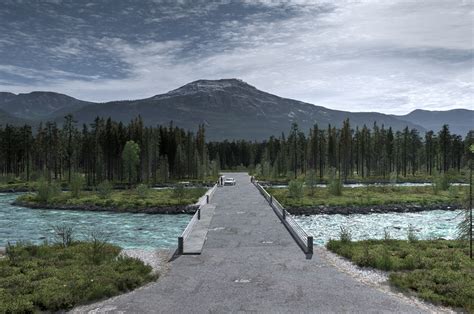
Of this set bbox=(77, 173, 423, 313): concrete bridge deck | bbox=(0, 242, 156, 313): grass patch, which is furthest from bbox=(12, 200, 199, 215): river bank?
bbox=(0, 242, 156, 313): grass patch

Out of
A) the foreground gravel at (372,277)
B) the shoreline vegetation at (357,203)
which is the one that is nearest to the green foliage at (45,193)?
the shoreline vegetation at (357,203)

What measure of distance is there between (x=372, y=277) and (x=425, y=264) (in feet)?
9.90

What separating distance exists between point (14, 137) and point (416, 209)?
96139 millimetres

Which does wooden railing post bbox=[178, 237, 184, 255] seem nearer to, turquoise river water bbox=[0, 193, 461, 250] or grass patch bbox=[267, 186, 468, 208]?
turquoise river water bbox=[0, 193, 461, 250]

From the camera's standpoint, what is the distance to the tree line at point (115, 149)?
9019cm

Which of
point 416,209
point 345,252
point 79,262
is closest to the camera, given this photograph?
point 79,262

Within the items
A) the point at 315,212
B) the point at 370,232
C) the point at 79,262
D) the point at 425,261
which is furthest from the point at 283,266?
the point at 315,212

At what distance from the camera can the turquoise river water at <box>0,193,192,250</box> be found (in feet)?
99.6

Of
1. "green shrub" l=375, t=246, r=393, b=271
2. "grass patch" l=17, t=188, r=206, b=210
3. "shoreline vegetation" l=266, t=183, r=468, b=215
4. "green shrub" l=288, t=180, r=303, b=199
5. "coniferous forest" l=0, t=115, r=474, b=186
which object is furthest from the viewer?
"coniferous forest" l=0, t=115, r=474, b=186

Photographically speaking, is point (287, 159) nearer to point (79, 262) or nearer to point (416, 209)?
point (416, 209)

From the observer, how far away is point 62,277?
51.2 ft

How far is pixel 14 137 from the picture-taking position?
103 meters

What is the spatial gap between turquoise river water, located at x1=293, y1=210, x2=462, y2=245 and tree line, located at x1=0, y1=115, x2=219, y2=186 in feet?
160

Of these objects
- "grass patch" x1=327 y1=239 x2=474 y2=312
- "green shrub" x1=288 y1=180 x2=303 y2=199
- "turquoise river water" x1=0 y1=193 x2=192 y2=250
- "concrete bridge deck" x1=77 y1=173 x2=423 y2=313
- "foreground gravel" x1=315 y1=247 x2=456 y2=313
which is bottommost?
"turquoise river water" x1=0 y1=193 x2=192 y2=250
